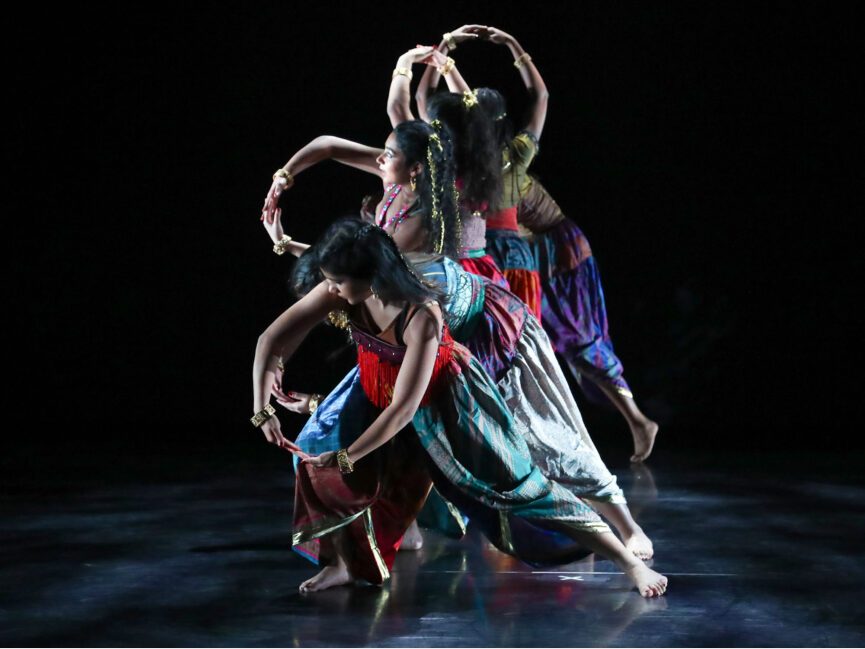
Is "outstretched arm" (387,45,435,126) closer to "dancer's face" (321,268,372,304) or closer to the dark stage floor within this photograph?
"dancer's face" (321,268,372,304)

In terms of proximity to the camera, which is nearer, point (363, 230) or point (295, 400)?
point (363, 230)

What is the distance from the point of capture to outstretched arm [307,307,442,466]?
245 cm

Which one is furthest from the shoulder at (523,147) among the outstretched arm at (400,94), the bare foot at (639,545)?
the bare foot at (639,545)

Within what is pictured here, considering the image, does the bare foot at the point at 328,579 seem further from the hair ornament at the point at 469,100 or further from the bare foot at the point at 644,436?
the bare foot at the point at 644,436

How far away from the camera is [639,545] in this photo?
9.63 feet

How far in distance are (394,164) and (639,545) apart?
1.06 metres

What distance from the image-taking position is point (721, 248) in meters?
5.20

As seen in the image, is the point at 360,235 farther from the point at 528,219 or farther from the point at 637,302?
the point at 637,302

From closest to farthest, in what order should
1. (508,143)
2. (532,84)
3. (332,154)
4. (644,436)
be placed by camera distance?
(332,154) → (508,143) → (532,84) → (644,436)

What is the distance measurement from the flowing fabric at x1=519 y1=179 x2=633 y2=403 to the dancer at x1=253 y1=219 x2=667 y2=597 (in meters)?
1.82

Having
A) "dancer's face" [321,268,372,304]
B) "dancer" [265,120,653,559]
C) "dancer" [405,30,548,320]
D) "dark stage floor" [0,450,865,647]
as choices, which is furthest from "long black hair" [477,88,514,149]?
"dark stage floor" [0,450,865,647]

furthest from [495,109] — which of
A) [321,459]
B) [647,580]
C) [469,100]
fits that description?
[647,580]

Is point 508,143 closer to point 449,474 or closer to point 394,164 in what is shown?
point 394,164

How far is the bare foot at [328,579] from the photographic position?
8.59ft
